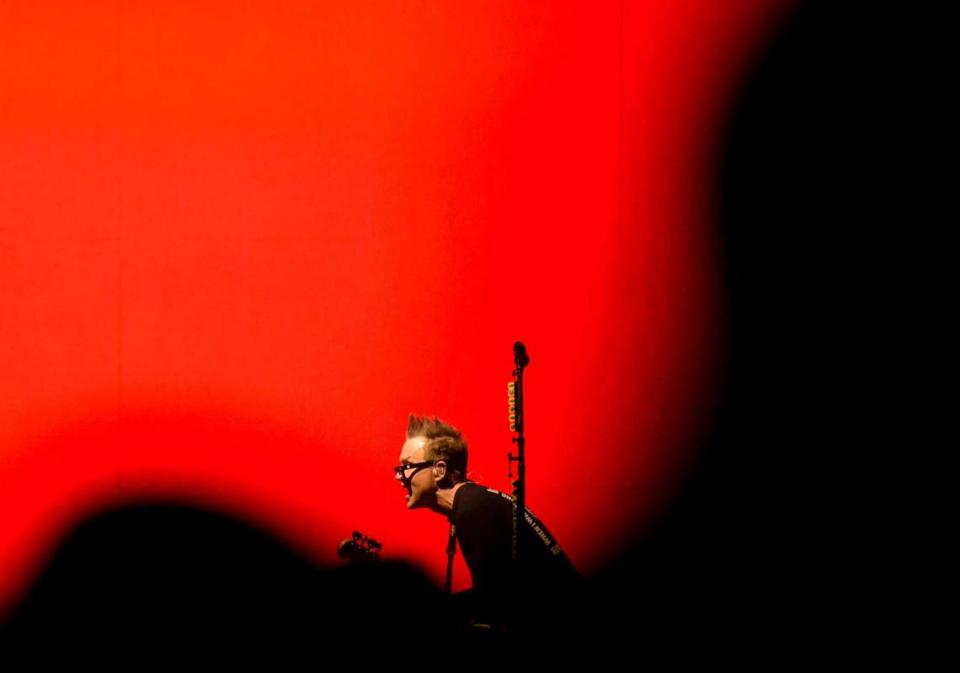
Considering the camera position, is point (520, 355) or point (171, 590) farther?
point (171, 590)

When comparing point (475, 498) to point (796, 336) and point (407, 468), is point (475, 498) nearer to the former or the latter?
point (407, 468)

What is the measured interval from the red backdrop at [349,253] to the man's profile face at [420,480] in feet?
1.58

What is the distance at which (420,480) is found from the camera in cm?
292

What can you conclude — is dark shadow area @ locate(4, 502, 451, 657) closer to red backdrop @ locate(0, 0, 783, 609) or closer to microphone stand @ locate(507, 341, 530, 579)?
red backdrop @ locate(0, 0, 783, 609)

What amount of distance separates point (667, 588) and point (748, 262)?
127 cm

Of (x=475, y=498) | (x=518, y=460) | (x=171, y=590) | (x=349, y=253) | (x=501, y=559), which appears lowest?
(x=171, y=590)

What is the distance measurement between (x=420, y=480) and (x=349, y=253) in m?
1.01

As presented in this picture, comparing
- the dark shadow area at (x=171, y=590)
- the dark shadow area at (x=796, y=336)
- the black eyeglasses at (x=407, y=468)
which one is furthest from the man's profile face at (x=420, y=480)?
the dark shadow area at (x=796, y=336)

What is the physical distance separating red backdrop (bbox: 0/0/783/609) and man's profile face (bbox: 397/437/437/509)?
0.48 metres

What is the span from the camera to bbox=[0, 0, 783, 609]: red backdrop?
134 inches

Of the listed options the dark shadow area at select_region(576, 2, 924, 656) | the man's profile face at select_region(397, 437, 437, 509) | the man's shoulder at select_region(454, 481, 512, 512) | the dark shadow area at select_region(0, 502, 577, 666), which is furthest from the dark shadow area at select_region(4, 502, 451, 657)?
the dark shadow area at select_region(576, 2, 924, 656)

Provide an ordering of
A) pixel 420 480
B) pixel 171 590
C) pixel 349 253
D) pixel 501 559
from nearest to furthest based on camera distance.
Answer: pixel 501 559 < pixel 420 480 < pixel 171 590 < pixel 349 253

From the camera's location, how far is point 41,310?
3.43 metres

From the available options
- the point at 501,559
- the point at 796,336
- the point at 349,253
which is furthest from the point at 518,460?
the point at 796,336
